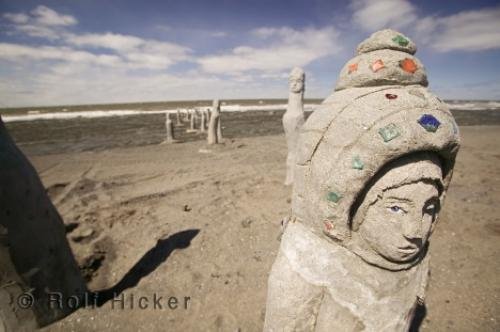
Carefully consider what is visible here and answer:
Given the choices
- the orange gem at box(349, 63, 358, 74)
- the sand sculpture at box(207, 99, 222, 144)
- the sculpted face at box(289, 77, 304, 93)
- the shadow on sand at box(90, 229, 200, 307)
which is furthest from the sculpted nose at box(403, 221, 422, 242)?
the sand sculpture at box(207, 99, 222, 144)

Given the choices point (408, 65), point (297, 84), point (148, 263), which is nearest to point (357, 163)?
point (408, 65)

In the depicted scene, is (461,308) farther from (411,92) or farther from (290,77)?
(290,77)

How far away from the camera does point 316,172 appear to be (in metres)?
1.72

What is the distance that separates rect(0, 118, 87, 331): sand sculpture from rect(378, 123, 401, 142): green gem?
10.8ft

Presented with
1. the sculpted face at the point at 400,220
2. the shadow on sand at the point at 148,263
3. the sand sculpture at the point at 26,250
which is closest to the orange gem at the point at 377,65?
the sculpted face at the point at 400,220

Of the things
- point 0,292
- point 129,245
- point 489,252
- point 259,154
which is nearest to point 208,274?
point 129,245

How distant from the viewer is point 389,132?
4.91ft

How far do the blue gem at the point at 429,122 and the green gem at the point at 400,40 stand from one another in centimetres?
54

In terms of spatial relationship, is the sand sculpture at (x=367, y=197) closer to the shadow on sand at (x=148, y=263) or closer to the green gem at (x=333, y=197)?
the green gem at (x=333, y=197)

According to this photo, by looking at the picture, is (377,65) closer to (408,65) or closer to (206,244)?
(408,65)

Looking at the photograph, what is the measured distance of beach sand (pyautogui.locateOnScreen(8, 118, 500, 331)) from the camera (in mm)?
3670

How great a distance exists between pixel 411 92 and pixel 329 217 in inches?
33.9

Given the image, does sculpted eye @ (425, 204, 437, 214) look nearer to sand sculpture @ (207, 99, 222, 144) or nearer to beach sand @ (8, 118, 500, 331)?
beach sand @ (8, 118, 500, 331)

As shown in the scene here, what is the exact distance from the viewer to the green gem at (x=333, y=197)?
1.62m
